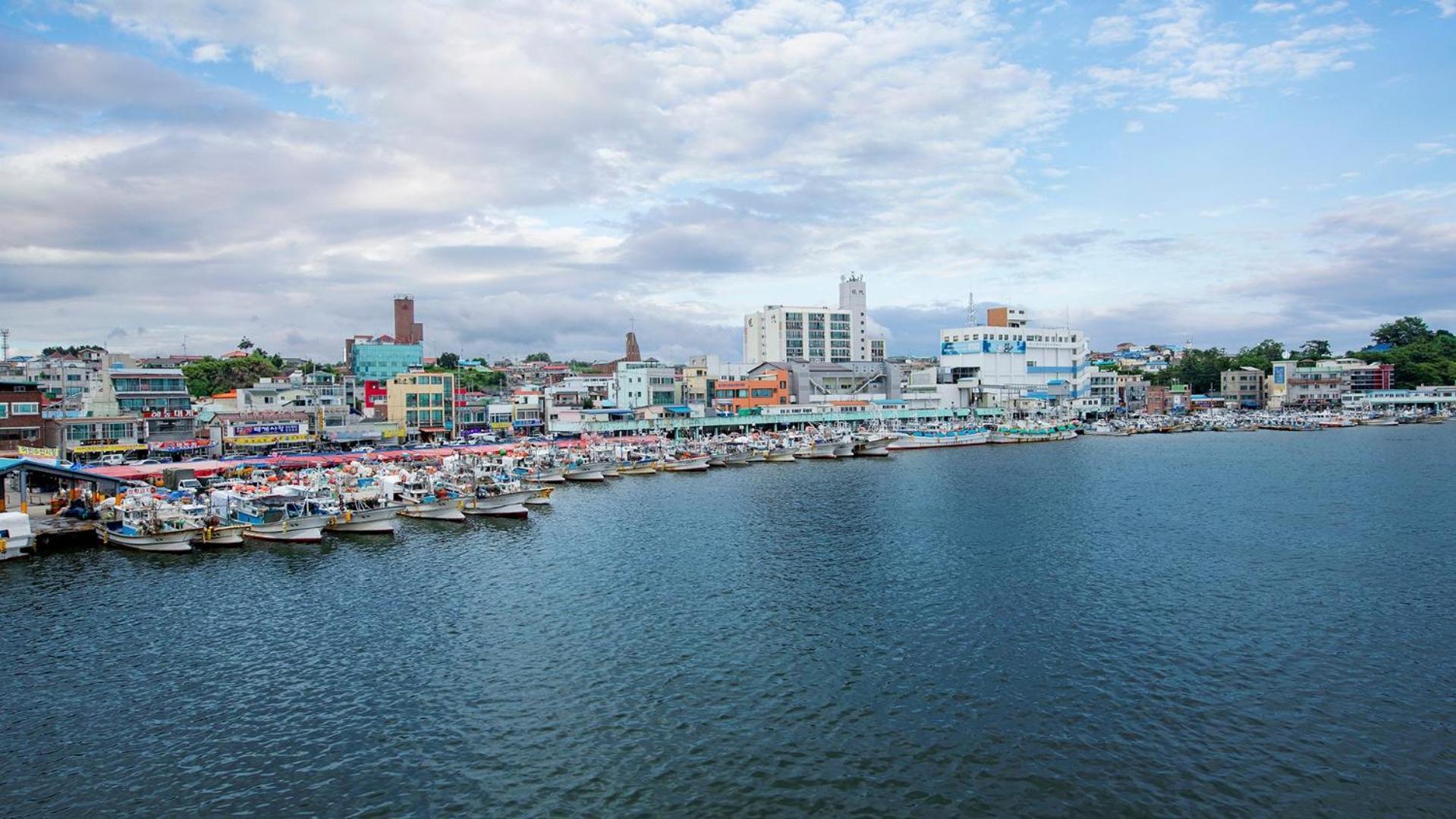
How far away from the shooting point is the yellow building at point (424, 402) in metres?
72.9

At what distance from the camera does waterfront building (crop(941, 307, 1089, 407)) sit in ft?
347

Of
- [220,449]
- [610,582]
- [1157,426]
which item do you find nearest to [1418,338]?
[1157,426]

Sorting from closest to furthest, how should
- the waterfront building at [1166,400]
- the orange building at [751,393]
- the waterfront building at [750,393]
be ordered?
the waterfront building at [750,393] < the orange building at [751,393] < the waterfront building at [1166,400]

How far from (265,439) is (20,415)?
50.5 feet

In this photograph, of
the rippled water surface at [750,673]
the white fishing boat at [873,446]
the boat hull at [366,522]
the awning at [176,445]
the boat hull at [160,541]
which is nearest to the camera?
the rippled water surface at [750,673]

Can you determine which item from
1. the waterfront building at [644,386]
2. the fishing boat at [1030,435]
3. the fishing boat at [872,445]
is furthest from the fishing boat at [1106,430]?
the waterfront building at [644,386]

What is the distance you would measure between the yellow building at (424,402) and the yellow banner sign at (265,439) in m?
10.3

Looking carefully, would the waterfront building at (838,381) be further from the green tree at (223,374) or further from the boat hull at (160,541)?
the boat hull at (160,541)

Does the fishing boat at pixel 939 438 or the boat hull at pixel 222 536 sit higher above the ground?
the fishing boat at pixel 939 438

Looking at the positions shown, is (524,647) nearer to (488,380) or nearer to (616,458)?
(616,458)

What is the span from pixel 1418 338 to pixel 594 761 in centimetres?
17963

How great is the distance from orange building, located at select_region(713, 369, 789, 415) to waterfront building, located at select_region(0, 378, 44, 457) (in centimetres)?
5879

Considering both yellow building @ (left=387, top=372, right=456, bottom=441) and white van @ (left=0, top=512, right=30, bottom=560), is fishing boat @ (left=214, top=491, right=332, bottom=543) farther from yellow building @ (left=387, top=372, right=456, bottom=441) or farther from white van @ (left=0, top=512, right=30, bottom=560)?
yellow building @ (left=387, top=372, right=456, bottom=441)

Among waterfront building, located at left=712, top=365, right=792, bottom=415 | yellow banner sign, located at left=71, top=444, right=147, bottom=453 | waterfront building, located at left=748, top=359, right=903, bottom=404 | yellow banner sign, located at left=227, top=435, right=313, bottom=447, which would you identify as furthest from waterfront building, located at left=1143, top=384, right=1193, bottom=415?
yellow banner sign, located at left=71, top=444, right=147, bottom=453
